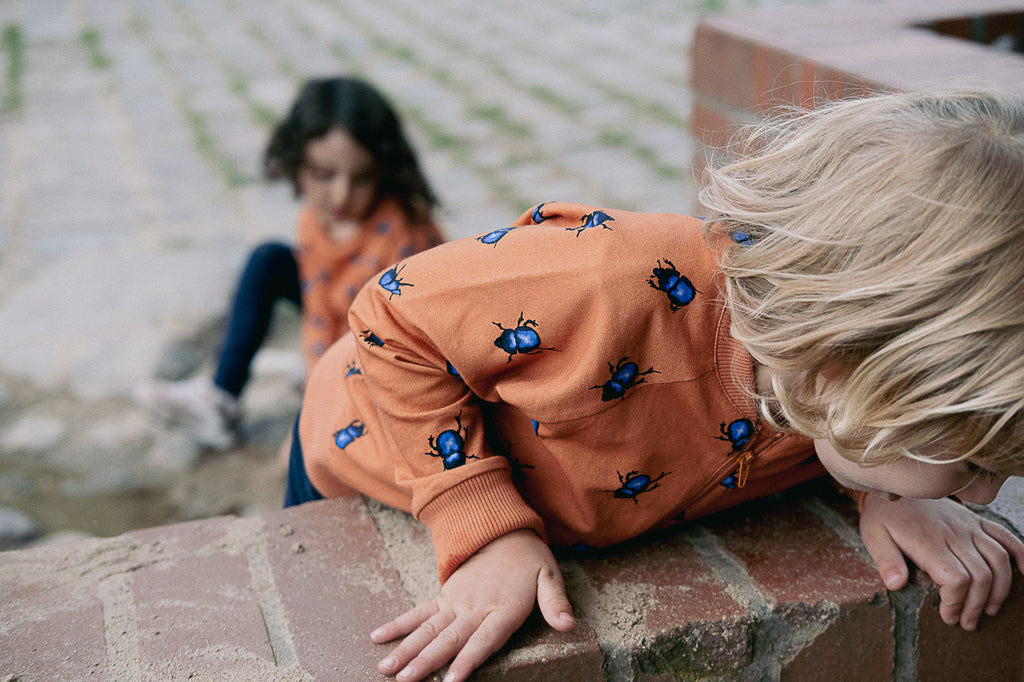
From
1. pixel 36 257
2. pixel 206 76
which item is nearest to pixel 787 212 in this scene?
pixel 36 257

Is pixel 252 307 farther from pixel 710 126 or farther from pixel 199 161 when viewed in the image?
pixel 199 161

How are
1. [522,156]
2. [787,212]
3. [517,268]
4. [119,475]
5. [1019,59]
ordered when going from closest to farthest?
1. [787,212]
2. [517,268]
3. [1019,59]
4. [119,475]
5. [522,156]

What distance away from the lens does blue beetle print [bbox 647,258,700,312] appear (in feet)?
3.94

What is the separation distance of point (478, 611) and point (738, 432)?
408 mm

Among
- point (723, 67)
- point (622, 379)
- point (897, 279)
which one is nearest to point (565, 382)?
point (622, 379)

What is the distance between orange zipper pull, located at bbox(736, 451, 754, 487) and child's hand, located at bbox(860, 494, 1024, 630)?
207 mm

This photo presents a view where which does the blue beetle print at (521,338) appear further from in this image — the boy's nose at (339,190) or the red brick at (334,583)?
the boy's nose at (339,190)

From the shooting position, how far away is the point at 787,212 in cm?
111

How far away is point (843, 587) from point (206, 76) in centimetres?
487

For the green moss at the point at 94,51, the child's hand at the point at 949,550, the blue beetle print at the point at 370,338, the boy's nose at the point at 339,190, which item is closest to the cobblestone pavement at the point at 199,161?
the green moss at the point at 94,51

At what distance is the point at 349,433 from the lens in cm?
151

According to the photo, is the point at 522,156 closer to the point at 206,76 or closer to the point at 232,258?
the point at 232,258

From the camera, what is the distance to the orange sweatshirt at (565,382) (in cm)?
121

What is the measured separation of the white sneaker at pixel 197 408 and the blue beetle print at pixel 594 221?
172 centimetres
